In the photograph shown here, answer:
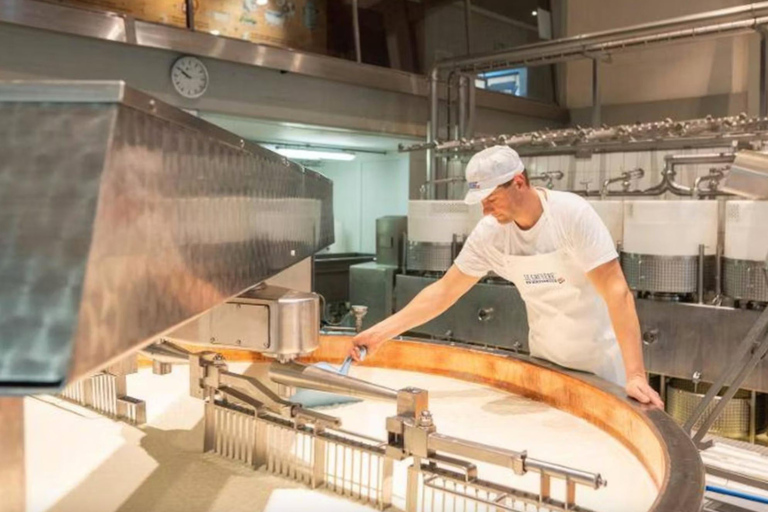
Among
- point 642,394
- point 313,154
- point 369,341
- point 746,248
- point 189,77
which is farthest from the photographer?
point 313,154

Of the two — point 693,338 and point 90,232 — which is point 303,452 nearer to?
A: point 90,232

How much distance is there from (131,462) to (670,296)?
293cm

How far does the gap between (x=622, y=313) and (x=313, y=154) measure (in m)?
4.45

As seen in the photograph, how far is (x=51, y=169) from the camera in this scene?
0.47 metres

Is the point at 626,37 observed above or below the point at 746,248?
above

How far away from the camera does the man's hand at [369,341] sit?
5.71ft

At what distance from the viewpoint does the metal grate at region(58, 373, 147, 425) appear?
1408mm

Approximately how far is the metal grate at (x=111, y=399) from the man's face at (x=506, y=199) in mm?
1139

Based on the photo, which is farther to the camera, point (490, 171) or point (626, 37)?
point (626, 37)

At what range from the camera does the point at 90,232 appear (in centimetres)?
46

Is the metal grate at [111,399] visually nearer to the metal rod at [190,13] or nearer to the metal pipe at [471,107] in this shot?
the metal rod at [190,13]

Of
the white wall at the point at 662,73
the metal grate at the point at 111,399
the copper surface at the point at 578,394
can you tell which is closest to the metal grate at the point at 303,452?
the metal grate at the point at 111,399

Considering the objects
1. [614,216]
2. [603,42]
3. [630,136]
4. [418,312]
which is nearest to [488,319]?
[614,216]

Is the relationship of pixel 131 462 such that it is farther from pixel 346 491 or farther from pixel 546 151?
pixel 546 151
